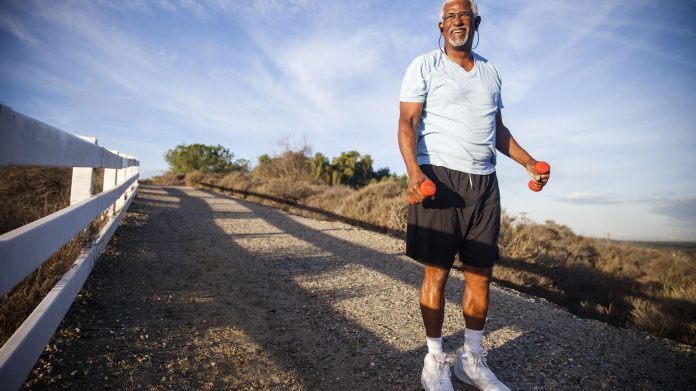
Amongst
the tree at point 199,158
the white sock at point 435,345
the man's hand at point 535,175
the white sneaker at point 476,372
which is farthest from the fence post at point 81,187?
the tree at point 199,158

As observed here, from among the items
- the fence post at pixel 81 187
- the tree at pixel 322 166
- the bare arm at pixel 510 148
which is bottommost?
the fence post at pixel 81 187

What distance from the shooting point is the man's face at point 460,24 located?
7.50 feet

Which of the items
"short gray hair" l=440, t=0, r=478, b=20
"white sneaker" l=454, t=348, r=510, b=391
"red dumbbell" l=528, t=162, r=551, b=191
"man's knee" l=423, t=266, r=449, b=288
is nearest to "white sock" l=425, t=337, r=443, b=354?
"white sneaker" l=454, t=348, r=510, b=391

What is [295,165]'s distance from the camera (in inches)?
955

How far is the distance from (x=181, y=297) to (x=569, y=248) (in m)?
9.58

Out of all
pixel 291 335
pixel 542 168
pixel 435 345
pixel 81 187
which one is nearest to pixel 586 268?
pixel 542 168

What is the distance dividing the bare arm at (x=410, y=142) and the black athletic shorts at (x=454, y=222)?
23 cm

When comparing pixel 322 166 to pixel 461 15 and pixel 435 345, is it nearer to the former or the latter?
pixel 461 15

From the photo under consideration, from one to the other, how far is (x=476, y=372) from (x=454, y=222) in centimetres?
96

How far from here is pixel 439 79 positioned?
2209mm

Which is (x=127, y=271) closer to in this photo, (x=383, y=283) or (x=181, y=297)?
(x=181, y=297)

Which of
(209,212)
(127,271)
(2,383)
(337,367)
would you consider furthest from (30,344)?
(209,212)

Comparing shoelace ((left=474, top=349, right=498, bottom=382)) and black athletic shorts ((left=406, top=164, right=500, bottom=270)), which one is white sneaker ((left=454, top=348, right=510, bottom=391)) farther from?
black athletic shorts ((left=406, top=164, right=500, bottom=270))

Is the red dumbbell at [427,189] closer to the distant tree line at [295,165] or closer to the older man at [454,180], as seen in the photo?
the older man at [454,180]
